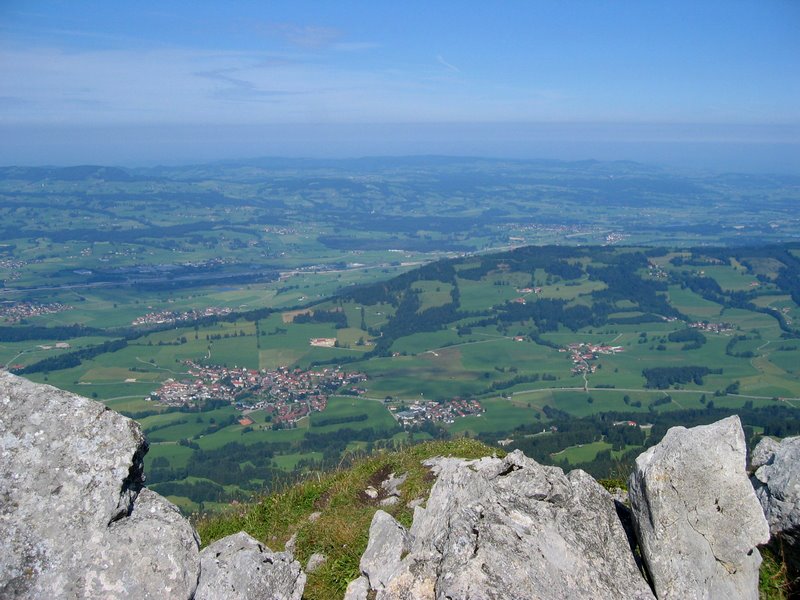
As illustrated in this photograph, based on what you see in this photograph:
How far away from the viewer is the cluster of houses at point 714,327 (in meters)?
102

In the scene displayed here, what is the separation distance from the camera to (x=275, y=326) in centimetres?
10556

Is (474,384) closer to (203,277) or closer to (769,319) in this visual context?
(769,319)

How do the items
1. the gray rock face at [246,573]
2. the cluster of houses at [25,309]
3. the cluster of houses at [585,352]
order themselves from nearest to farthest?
1. the gray rock face at [246,573]
2. the cluster of houses at [585,352]
3. the cluster of houses at [25,309]

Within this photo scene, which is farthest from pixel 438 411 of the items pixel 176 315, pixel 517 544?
pixel 176 315

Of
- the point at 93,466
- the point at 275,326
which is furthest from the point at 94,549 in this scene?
the point at 275,326

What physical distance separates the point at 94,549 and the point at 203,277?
153 meters

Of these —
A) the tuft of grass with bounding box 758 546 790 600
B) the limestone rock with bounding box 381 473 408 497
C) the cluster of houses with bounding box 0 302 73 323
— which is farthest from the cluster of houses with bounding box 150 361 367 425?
the tuft of grass with bounding box 758 546 790 600

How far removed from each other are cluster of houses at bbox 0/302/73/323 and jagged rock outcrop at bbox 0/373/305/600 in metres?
120

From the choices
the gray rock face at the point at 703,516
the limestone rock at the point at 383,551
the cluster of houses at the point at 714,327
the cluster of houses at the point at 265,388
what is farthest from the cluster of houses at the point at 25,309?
the gray rock face at the point at 703,516

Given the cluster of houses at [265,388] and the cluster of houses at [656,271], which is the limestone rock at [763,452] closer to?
the cluster of houses at [265,388]

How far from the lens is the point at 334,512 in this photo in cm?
1209

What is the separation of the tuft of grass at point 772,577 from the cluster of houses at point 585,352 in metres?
78.4

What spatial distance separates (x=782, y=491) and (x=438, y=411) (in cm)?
6178

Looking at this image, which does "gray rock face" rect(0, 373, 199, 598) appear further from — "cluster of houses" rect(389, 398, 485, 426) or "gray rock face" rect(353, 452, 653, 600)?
"cluster of houses" rect(389, 398, 485, 426)
